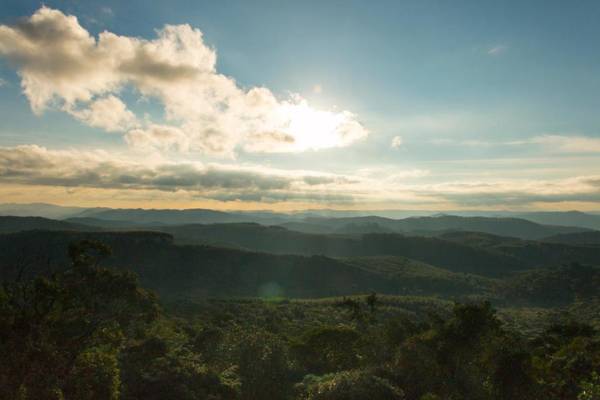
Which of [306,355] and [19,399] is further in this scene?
[306,355]

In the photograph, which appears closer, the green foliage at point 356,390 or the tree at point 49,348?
the tree at point 49,348

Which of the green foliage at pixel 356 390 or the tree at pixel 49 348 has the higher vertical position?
the tree at pixel 49 348

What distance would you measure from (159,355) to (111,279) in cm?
1827

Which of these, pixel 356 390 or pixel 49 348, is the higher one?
pixel 49 348

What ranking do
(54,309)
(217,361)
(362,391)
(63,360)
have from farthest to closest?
(217,361) → (54,309) → (362,391) → (63,360)

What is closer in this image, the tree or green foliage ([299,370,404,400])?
the tree

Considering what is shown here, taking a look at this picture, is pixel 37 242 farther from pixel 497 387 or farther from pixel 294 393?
pixel 497 387

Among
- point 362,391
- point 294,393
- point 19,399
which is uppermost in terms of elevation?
point 19,399

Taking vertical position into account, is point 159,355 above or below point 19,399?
below

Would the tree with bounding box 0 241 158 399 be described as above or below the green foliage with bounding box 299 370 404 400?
above

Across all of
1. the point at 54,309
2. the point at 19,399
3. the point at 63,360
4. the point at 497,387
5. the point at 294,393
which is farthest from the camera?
the point at 294,393

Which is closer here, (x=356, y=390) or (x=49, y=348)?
(x=49, y=348)

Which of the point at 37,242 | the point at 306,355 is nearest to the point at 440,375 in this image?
the point at 306,355

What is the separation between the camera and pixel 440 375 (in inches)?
1366
